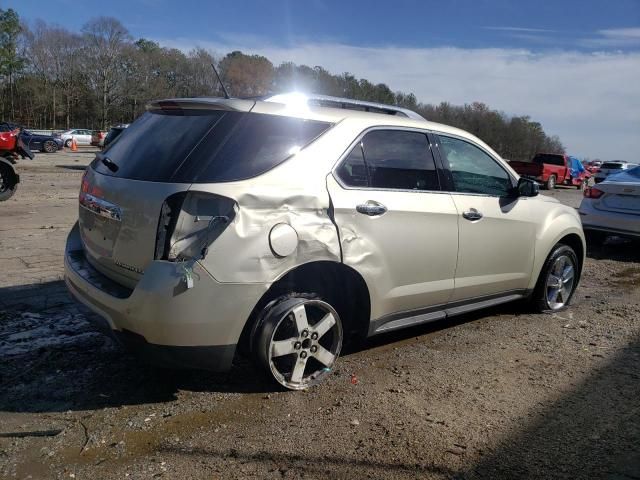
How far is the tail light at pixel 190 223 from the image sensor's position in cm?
287

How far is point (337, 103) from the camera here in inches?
154

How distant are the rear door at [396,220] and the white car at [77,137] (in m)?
39.9

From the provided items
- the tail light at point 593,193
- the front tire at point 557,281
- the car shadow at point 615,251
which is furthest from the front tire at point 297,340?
the tail light at point 593,193

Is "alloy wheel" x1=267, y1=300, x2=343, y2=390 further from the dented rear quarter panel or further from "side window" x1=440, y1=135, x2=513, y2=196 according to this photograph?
"side window" x1=440, y1=135, x2=513, y2=196

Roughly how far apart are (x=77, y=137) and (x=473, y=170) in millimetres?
40943

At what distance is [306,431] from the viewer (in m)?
2.99

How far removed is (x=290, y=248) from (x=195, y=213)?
56 cm

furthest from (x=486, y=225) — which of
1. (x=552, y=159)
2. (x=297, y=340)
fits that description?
(x=552, y=159)

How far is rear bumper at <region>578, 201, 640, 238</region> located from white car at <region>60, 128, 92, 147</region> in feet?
124

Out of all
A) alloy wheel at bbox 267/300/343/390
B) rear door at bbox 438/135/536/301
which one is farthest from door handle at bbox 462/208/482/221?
alloy wheel at bbox 267/300/343/390

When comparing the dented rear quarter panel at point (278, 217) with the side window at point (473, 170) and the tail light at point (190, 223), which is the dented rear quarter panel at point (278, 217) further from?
the side window at point (473, 170)

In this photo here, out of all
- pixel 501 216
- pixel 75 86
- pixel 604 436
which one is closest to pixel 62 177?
pixel 501 216

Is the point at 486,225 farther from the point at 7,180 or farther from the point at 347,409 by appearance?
the point at 7,180

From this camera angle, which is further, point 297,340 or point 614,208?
point 614,208
